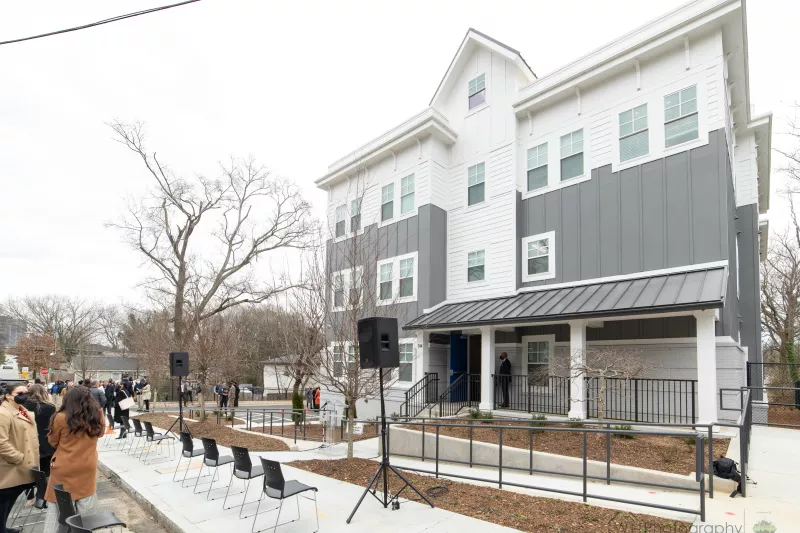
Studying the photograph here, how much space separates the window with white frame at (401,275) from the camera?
59.3 feet

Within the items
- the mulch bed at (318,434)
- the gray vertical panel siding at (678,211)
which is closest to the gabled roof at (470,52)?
the gray vertical panel siding at (678,211)

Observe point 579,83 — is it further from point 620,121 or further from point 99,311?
point 99,311

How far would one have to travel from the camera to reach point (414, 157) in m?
18.6

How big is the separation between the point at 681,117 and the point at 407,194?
9.30 metres

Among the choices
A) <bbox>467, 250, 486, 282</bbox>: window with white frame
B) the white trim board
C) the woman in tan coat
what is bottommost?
the woman in tan coat

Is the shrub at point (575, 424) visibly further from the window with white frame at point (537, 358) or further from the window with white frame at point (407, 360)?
the window with white frame at point (407, 360)

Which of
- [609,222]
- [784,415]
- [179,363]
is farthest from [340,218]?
[784,415]

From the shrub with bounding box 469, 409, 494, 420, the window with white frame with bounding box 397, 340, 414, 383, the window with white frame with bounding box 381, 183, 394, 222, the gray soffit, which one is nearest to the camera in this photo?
the gray soffit

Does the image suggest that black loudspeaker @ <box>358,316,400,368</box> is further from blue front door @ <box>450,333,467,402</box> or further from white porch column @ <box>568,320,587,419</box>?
blue front door @ <box>450,333,467,402</box>

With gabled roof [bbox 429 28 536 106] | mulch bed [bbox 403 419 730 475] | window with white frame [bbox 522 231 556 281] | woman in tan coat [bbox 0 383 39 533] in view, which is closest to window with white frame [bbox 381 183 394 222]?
gabled roof [bbox 429 28 536 106]

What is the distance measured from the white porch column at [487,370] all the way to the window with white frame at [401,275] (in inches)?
148

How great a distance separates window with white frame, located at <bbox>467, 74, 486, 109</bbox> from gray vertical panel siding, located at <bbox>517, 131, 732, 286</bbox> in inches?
181

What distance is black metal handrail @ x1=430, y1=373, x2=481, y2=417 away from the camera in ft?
49.9

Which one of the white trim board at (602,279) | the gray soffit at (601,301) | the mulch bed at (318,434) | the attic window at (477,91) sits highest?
the attic window at (477,91)
